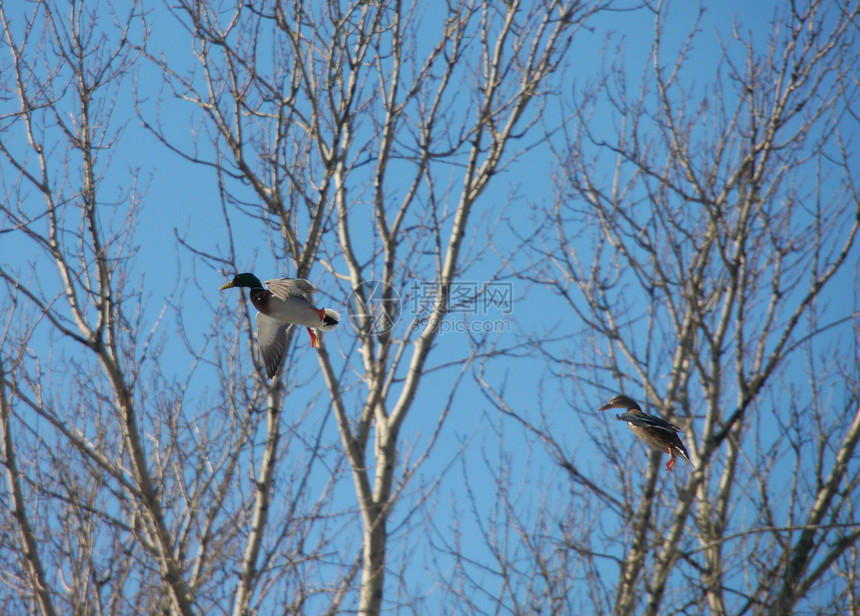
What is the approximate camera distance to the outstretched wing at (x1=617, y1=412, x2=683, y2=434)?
2613 millimetres

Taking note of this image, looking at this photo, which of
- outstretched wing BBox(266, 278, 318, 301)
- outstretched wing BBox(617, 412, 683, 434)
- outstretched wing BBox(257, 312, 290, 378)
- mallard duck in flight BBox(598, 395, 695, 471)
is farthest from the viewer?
outstretched wing BBox(257, 312, 290, 378)

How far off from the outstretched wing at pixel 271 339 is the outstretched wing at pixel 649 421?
2.98m

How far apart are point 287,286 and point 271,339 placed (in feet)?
5.59

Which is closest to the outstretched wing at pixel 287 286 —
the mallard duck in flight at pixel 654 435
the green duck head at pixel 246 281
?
the green duck head at pixel 246 281

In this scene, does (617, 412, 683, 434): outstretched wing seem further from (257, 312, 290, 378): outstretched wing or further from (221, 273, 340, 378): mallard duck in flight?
(257, 312, 290, 378): outstretched wing

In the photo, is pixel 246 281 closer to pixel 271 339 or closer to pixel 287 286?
pixel 287 286

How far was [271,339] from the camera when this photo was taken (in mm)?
5734

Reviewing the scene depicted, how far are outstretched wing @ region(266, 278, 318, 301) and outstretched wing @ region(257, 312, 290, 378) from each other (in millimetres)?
1219

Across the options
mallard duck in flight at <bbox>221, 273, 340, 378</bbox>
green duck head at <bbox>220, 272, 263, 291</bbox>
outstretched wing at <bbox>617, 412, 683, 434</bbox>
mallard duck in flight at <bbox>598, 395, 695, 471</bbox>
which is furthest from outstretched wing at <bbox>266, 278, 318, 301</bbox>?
outstretched wing at <bbox>617, 412, 683, 434</bbox>

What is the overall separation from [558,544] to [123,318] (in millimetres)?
3264

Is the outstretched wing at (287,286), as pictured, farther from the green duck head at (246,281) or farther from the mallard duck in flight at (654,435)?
the mallard duck in flight at (654,435)

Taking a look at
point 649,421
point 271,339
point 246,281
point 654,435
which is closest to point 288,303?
point 246,281

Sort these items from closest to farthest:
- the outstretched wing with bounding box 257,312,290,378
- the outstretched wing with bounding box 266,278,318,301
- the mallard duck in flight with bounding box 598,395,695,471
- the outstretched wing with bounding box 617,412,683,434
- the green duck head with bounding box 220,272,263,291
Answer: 1. the outstretched wing with bounding box 617,412,683,434
2. the mallard duck in flight with bounding box 598,395,695,471
3. the outstretched wing with bounding box 266,278,318,301
4. the green duck head with bounding box 220,272,263,291
5. the outstretched wing with bounding box 257,312,290,378

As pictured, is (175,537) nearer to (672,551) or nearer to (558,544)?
(558,544)
